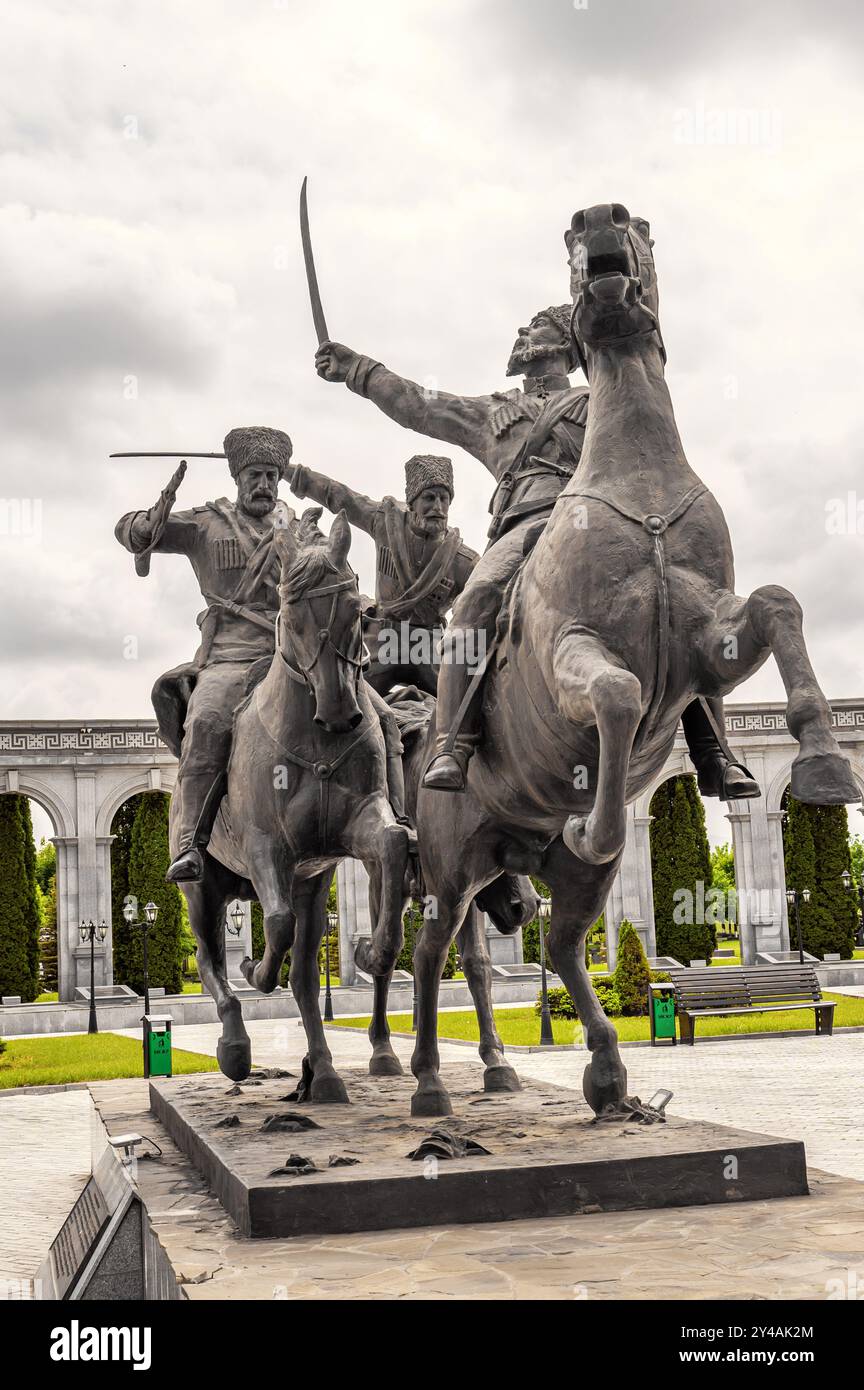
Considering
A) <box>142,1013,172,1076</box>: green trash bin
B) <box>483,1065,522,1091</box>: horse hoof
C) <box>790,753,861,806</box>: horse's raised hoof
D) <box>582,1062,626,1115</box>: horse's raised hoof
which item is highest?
→ <box>790,753,861,806</box>: horse's raised hoof

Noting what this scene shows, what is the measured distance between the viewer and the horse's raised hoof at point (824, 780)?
4.17 metres

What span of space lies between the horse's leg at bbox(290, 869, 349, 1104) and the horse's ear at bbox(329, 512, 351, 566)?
7.57ft

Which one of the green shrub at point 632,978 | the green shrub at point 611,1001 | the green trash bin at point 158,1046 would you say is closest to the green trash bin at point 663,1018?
the green shrub at point 632,978

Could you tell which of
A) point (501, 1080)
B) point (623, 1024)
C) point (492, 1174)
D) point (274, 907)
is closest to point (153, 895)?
point (623, 1024)

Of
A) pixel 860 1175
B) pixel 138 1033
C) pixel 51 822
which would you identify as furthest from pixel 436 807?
pixel 51 822

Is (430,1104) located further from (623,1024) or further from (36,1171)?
(623,1024)

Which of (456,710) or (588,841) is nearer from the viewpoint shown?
(588,841)

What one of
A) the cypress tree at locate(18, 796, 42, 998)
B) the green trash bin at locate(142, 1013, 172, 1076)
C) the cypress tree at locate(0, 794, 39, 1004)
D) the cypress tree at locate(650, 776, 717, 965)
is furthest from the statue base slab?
the cypress tree at locate(650, 776, 717, 965)

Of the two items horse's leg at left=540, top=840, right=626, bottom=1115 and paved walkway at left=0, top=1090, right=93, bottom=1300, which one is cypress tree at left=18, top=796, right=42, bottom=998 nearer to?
paved walkway at left=0, top=1090, right=93, bottom=1300

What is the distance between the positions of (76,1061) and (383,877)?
16.6m

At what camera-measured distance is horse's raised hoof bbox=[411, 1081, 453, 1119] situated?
A: 22.8 feet

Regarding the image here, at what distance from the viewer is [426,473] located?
808 cm
